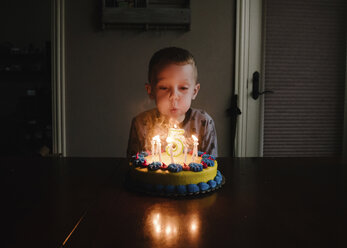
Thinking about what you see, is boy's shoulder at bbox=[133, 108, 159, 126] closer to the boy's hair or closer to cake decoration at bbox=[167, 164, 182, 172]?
the boy's hair

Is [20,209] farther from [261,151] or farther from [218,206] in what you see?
[261,151]

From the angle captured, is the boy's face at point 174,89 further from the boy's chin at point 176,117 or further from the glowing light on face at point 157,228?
the glowing light on face at point 157,228

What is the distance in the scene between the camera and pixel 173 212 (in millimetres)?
650

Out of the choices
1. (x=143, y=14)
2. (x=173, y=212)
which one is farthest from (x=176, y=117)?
(x=143, y=14)

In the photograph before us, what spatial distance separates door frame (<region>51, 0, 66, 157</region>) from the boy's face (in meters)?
0.97

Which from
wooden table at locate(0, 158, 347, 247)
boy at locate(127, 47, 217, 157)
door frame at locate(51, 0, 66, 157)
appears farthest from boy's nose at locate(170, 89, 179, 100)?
door frame at locate(51, 0, 66, 157)

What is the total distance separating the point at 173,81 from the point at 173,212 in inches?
31.8

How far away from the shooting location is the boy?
4.47 feet

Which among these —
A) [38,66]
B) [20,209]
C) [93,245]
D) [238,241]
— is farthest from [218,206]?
[38,66]

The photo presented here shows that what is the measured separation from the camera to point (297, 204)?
0.70m

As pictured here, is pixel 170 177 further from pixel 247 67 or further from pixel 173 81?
pixel 247 67

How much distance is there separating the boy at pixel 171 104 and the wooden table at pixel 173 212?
46cm

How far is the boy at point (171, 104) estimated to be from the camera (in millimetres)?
1362

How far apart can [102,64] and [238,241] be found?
1816mm
